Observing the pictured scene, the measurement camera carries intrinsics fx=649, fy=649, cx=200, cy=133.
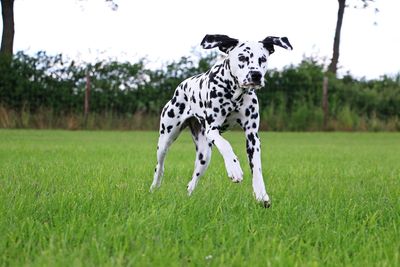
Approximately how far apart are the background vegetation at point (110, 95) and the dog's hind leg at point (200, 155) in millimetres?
17799

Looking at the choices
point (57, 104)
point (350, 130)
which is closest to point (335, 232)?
point (57, 104)

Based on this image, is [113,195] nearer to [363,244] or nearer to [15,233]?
[15,233]

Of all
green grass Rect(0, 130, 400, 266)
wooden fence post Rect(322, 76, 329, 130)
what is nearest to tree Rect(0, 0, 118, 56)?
wooden fence post Rect(322, 76, 329, 130)

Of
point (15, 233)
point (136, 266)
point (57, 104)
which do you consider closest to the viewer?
point (136, 266)

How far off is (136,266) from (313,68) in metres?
25.2

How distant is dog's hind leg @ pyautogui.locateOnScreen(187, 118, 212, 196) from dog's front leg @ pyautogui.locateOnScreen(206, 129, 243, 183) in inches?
18.8

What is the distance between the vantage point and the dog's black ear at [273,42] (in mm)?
5504

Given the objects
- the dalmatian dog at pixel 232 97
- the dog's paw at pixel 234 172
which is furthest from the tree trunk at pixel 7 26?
the dog's paw at pixel 234 172

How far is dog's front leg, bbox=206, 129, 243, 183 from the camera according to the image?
466 centimetres

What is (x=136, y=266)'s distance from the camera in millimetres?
2814

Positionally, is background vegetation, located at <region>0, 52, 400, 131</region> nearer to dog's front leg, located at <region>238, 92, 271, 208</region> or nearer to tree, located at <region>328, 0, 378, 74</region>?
tree, located at <region>328, 0, 378, 74</region>

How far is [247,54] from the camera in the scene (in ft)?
17.2

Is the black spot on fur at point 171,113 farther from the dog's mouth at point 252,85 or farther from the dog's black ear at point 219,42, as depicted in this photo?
the dog's mouth at point 252,85

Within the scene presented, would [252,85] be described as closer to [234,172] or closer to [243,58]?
[243,58]
